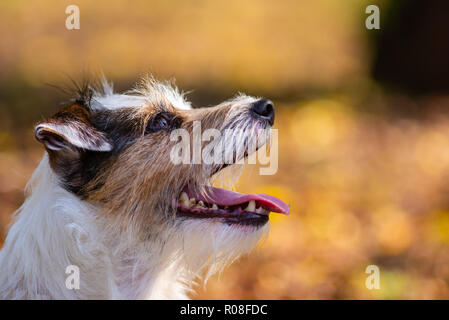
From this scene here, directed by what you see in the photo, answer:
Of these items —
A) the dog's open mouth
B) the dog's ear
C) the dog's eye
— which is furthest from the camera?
the dog's eye

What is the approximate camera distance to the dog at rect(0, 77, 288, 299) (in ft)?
11.1

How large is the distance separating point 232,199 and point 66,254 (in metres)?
1.08

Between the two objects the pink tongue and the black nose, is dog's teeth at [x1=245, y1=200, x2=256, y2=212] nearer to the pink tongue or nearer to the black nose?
the pink tongue

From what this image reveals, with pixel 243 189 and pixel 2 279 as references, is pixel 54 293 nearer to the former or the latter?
pixel 2 279

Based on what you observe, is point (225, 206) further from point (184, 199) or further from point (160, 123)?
point (160, 123)

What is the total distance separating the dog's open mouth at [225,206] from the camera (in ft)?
12.1

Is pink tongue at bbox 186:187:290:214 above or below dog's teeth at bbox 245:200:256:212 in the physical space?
above

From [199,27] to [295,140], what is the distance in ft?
21.9

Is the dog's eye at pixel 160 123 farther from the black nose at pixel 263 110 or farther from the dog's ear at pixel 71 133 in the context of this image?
the black nose at pixel 263 110

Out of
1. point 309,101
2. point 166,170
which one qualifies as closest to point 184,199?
point 166,170

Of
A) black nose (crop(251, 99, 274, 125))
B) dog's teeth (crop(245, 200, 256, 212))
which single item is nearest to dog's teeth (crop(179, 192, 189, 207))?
dog's teeth (crop(245, 200, 256, 212))

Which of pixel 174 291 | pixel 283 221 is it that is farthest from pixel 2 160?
pixel 174 291

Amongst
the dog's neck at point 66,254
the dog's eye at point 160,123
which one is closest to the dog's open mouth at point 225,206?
the dog's neck at point 66,254

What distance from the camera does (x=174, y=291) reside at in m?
4.07
